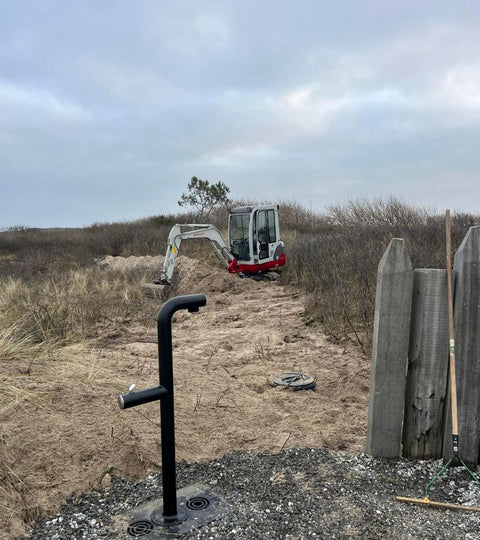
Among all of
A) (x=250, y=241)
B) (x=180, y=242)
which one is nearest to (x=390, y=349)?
(x=180, y=242)

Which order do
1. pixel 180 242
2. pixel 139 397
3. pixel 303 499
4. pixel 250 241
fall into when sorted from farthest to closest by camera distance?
pixel 250 241 < pixel 180 242 < pixel 303 499 < pixel 139 397

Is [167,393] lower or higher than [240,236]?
lower

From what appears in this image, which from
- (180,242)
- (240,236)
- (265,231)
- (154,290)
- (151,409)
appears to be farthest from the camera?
(240,236)

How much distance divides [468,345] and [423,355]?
278 mm

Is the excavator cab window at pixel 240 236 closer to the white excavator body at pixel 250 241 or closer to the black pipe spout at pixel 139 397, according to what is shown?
the white excavator body at pixel 250 241

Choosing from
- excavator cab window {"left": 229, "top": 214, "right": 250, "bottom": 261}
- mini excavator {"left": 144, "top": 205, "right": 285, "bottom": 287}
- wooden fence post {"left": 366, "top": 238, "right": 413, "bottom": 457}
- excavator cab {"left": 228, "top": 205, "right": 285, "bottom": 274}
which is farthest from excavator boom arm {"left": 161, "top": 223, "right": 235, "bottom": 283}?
wooden fence post {"left": 366, "top": 238, "right": 413, "bottom": 457}

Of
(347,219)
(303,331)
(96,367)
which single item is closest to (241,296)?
(303,331)

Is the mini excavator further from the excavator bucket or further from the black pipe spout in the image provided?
the black pipe spout

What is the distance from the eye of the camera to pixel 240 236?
1439 cm

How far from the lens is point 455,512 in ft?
8.96

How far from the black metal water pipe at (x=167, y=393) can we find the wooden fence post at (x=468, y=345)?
5.28 ft

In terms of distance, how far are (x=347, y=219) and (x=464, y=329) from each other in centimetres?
2239

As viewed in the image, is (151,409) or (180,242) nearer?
(151,409)

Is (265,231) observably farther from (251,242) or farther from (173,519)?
(173,519)
